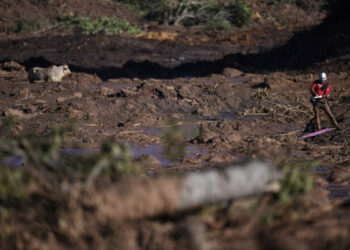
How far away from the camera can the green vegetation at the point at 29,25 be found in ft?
74.2

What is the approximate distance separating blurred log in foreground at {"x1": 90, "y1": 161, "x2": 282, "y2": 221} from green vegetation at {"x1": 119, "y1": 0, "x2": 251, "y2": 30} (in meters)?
23.4

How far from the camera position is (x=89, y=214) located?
3.01 m

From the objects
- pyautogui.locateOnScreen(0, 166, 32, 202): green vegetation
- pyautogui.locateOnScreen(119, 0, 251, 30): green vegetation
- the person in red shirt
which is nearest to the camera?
pyautogui.locateOnScreen(0, 166, 32, 202): green vegetation

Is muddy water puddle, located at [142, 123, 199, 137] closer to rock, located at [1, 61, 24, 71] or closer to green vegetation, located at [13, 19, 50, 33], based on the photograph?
rock, located at [1, 61, 24, 71]

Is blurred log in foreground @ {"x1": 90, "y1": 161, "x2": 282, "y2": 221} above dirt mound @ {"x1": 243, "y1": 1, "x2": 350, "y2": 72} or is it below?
below

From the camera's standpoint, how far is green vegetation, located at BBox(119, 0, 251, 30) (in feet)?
85.5

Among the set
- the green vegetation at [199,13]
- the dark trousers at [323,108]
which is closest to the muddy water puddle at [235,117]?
the dark trousers at [323,108]

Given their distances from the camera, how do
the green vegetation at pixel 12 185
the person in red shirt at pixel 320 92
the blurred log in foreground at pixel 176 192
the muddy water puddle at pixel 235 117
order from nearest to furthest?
1. the blurred log in foreground at pixel 176 192
2. the green vegetation at pixel 12 185
3. the person in red shirt at pixel 320 92
4. the muddy water puddle at pixel 235 117

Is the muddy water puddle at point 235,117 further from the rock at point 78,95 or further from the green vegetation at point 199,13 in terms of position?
the green vegetation at point 199,13

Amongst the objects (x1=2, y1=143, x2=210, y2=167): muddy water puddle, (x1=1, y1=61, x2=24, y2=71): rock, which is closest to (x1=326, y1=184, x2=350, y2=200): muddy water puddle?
(x1=2, y1=143, x2=210, y2=167): muddy water puddle

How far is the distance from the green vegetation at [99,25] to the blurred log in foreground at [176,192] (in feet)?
64.8

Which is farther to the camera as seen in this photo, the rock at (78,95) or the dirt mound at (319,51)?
the dirt mound at (319,51)

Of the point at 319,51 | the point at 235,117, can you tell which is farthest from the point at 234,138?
the point at 319,51

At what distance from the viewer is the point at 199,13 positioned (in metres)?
26.5
